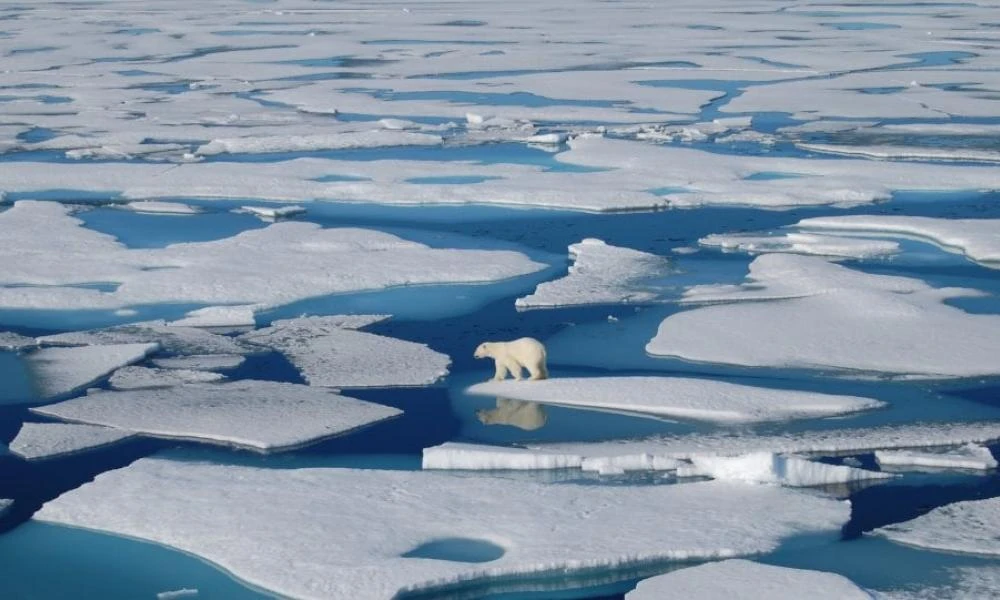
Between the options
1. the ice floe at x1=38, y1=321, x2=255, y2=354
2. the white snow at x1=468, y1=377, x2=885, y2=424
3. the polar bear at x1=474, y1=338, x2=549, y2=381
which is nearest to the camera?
the white snow at x1=468, y1=377, x2=885, y2=424

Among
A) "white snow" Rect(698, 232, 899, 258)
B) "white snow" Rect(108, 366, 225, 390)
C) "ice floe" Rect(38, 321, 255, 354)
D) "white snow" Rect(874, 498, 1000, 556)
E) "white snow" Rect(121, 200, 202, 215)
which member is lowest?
"white snow" Rect(874, 498, 1000, 556)

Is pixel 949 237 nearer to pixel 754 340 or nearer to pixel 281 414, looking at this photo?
pixel 754 340

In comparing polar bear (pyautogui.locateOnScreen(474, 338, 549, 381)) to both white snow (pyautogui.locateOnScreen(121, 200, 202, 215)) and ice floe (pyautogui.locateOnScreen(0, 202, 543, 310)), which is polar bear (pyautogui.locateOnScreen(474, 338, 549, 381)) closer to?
ice floe (pyautogui.locateOnScreen(0, 202, 543, 310))

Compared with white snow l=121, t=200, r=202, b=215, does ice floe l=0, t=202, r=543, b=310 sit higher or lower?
lower

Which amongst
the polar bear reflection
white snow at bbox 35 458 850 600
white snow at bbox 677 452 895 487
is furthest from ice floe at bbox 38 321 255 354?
white snow at bbox 677 452 895 487

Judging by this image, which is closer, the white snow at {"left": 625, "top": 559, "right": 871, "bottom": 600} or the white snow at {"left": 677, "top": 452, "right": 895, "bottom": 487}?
the white snow at {"left": 625, "top": 559, "right": 871, "bottom": 600}

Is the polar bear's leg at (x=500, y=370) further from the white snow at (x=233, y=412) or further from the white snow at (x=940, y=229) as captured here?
the white snow at (x=940, y=229)

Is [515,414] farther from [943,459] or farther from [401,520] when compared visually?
[943,459]

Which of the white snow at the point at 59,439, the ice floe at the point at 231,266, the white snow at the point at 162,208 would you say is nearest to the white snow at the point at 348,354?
the ice floe at the point at 231,266
